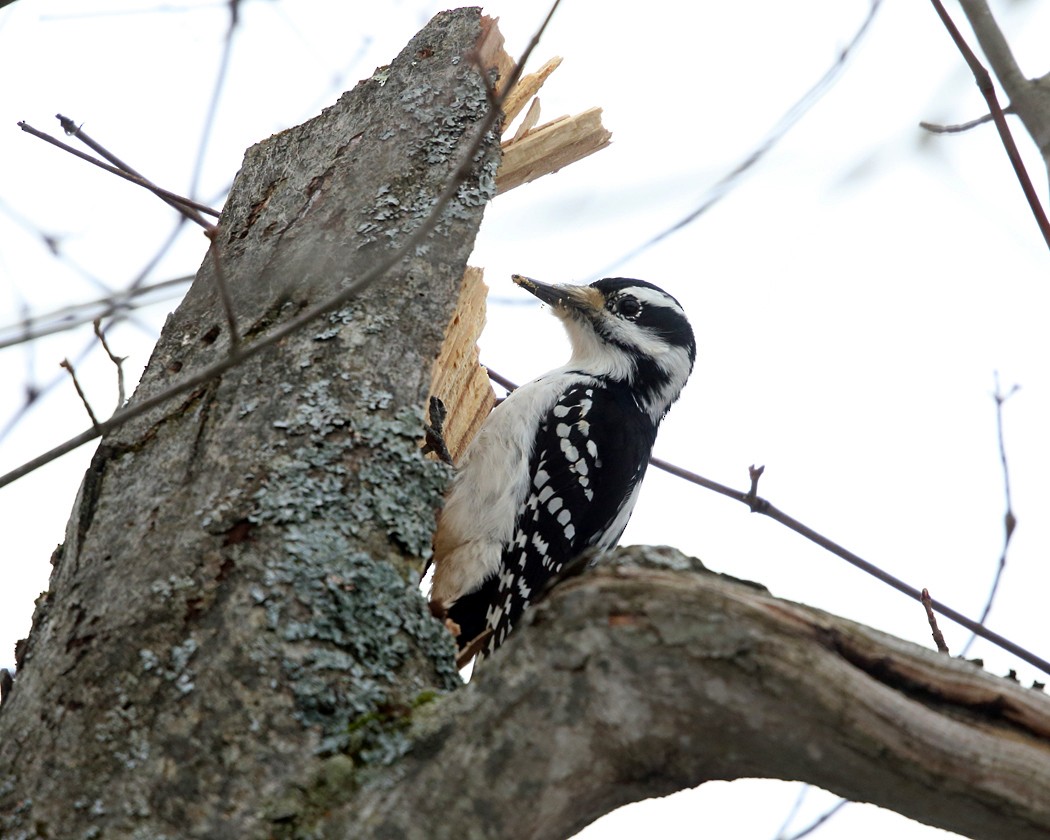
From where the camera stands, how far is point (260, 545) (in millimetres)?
2141

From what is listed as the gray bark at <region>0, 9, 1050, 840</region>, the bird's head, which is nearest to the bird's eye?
the bird's head

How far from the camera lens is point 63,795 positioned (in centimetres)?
182

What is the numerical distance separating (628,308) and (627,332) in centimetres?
11

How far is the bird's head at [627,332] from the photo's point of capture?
465 cm

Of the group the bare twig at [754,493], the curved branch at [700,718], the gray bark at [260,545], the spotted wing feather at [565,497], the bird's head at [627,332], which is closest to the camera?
the curved branch at [700,718]

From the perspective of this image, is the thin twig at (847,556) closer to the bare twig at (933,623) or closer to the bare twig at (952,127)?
the bare twig at (933,623)

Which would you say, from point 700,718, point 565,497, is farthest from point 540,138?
point 700,718

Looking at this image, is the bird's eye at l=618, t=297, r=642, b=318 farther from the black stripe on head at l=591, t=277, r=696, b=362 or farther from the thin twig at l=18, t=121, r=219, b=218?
the thin twig at l=18, t=121, r=219, b=218

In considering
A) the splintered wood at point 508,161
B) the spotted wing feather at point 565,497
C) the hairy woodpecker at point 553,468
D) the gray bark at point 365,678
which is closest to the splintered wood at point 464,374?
the splintered wood at point 508,161

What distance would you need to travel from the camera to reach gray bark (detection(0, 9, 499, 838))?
6.00 feet

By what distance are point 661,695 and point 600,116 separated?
262 centimetres

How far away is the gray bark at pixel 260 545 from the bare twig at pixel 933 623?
127 centimetres

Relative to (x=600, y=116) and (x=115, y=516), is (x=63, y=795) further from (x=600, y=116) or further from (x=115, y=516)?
(x=600, y=116)

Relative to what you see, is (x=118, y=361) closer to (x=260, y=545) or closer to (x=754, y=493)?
(x=260, y=545)
